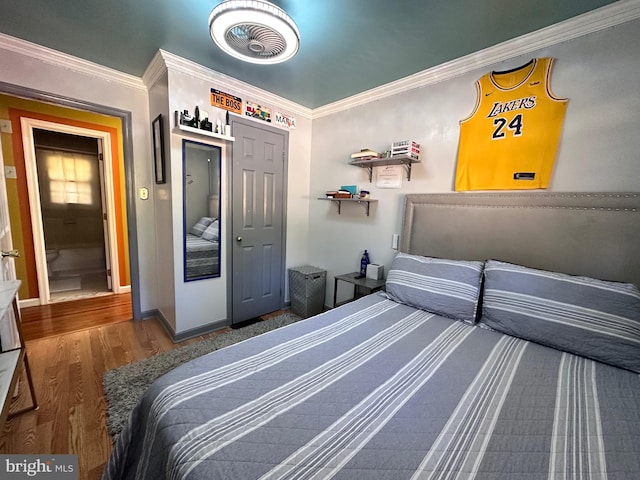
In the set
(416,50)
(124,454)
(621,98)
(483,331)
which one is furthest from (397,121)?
(124,454)

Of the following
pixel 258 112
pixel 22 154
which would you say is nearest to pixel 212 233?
pixel 258 112

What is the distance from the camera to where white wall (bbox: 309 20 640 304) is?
143cm

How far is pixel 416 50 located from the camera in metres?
1.84

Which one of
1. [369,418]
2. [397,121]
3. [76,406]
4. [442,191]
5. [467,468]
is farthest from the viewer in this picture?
[397,121]

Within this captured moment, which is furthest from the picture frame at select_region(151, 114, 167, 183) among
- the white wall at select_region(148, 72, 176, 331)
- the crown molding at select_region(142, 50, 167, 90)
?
the crown molding at select_region(142, 50, 167, 90)

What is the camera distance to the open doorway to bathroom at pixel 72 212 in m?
3.87

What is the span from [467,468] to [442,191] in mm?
1830

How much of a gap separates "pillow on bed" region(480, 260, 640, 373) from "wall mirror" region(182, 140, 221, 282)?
2.31 meters

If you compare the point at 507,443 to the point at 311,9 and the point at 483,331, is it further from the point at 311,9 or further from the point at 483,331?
the point at 311,9

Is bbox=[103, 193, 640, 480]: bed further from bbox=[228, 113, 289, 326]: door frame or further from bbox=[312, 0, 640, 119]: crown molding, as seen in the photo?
bbox=[228, 113, 289, 326]: door frame

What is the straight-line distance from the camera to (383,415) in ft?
2.82

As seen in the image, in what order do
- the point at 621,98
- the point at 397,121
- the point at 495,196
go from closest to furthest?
the point at 621,98, the point at 495,196, the point at 397,121

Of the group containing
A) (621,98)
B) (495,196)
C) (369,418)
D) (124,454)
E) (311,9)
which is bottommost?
(124,454)

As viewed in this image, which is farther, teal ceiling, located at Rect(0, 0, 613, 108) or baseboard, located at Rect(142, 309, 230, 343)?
baseboard, located at Rect(142, 309, 230, 343)
